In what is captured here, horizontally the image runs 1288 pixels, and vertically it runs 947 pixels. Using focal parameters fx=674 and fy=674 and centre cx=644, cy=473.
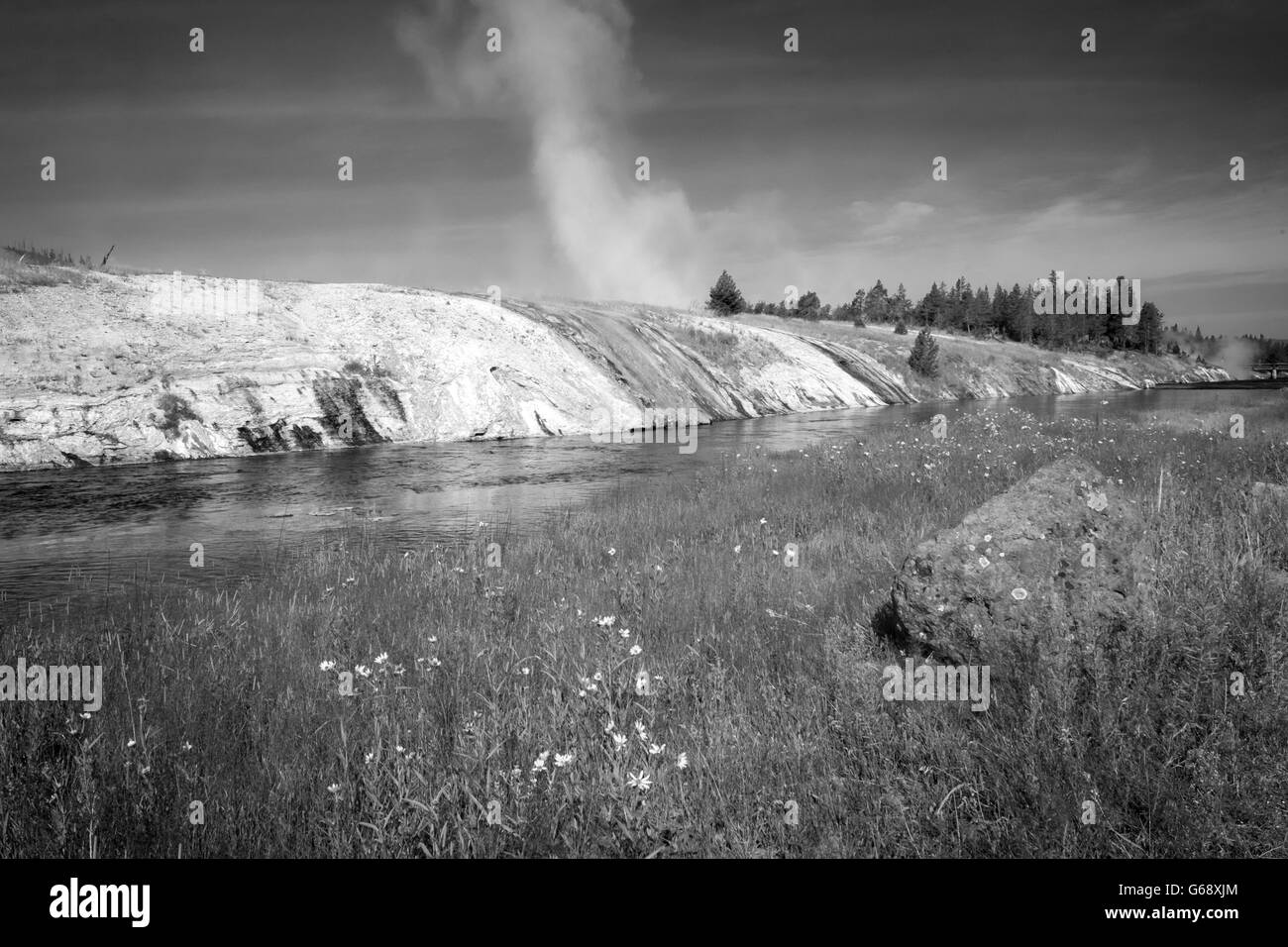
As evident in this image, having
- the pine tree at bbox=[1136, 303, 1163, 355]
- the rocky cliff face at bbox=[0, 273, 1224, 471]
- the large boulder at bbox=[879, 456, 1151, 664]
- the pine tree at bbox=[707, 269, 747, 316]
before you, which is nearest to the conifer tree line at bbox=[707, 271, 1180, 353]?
the pine tree at bbox=[1136, 303, 1163, 355]

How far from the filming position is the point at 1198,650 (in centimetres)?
400

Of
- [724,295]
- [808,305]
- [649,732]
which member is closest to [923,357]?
[724,295]

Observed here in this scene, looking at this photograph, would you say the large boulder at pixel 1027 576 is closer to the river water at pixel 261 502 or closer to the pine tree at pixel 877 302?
the river water at pixel 261 502

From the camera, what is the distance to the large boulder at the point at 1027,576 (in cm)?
430

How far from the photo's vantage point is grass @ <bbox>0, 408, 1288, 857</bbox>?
2.97m

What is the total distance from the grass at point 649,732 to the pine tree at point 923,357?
55.6 m

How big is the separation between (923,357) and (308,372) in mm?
50272

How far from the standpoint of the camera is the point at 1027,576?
4.40m

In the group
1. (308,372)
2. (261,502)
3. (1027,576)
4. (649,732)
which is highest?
(308,372)

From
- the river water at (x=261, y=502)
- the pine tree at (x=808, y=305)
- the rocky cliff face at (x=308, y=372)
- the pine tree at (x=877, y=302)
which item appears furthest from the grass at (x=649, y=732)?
the pine tree at (x=877, y=302)

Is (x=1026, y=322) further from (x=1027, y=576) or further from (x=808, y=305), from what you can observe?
(x=1027, y=576)

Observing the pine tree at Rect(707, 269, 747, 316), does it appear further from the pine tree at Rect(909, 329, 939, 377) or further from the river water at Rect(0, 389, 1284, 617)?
the river water at Rect(0, 389, 1284, 617)
